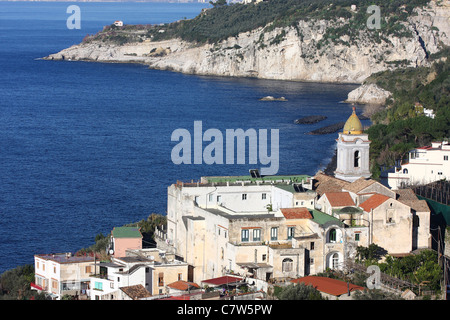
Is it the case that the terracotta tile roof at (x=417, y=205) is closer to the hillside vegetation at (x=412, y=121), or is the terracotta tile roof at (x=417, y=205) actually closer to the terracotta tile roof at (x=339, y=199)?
the terracotta tile roof at (x=339, y=199)

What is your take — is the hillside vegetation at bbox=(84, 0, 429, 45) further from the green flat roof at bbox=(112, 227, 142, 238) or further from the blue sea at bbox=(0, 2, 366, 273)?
the green flat roof at bbox=(112, 227, 142, 238)

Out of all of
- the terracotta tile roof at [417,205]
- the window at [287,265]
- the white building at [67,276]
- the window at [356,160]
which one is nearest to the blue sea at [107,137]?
the white building at [67,276]

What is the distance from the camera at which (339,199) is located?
42719 mm

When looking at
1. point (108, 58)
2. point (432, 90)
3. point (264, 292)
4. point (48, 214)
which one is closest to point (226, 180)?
point (264, 292)

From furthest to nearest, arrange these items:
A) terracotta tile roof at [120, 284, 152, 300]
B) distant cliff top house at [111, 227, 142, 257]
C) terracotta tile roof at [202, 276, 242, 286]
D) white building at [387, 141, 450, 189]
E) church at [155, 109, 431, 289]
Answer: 1. white building at [387, 141, 450, 189]
2. distant cliff top house at [111, 227, 142, 257]
3. church at [155, 109, 431, 289]
4. terracotta tile roof at [202, 276, 242, 286]
5. terracotta tile roof at [120, 284, 152, 300]

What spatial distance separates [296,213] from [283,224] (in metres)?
0.99

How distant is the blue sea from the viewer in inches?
2347

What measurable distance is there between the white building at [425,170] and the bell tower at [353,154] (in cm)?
552

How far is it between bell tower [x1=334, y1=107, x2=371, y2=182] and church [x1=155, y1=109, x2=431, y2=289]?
1805mm

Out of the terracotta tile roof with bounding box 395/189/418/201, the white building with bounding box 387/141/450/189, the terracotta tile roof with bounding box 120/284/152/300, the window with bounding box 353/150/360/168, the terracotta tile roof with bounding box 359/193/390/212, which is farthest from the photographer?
the white building with bounding box 387/141/450/189

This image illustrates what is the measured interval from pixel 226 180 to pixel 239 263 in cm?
739

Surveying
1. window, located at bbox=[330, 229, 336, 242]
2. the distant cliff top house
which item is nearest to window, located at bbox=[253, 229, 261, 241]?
window, located at bbox=[330, 229, 336, 242]

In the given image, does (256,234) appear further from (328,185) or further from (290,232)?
(328,185)
